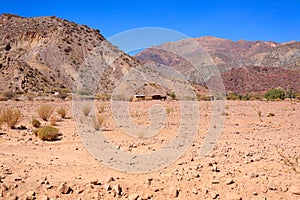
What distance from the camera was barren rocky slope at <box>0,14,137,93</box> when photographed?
1522 inches

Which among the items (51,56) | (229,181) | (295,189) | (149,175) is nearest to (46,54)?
(51,56)

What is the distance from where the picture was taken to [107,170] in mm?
6086

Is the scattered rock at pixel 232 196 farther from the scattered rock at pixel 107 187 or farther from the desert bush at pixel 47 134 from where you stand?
the desert bush at pixel 47 134

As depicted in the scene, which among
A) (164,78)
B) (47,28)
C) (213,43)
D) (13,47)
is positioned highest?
(213,43)

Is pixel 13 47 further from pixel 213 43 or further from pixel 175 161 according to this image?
pixel 213 43

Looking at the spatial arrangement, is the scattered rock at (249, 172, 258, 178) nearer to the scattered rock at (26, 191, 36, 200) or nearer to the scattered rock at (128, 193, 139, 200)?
the scattered rock at (128, 193, 139, 200)

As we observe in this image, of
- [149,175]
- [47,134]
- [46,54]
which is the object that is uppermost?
[46,54]

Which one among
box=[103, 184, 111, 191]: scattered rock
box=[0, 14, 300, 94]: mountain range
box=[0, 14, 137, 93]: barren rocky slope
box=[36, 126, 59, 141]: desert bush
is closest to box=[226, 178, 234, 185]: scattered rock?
box=[103, 184, 111, 191]: scattered rock

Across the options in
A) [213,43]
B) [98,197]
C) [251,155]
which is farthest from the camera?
[213,43]

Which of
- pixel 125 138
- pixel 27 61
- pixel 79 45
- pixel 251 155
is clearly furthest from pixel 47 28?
pixel 251 155

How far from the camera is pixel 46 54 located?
46281 mm

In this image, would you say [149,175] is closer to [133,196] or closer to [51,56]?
[133,196]

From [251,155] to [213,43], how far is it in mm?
175551

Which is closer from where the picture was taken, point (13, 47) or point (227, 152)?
point (227, 152)
